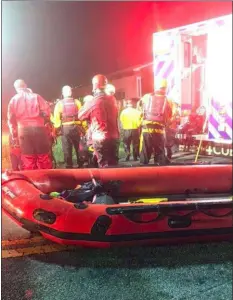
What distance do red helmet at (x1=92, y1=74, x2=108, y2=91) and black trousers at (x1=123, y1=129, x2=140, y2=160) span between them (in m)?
0.31

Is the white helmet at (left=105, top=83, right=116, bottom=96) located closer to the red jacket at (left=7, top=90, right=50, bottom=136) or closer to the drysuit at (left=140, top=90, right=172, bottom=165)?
the drysuit at (left=140, top=90, right=172, bottom=165)

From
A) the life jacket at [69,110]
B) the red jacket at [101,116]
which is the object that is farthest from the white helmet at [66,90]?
the red jacket at [101,116]

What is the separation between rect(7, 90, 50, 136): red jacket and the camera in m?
1.97

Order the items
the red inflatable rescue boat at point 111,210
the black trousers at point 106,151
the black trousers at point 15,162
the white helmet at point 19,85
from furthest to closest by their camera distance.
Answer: the red inflatable rescue boat at point 111,210, the black trousers at point 106,151, the black trousers at point 15,162, the white helmet at point 19,85

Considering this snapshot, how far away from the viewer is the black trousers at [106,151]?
2.14 meters

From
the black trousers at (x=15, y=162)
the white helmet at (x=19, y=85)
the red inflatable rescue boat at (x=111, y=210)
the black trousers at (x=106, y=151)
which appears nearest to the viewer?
the white helmet at (x=19, y=85)

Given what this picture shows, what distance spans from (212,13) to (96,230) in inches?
57.7

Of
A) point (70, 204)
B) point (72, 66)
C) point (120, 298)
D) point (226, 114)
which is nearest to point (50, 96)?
point (72, 66)

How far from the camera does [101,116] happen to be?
2109 mm

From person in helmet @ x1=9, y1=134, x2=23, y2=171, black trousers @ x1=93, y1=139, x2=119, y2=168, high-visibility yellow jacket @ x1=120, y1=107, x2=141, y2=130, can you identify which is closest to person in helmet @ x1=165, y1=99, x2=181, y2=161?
high-visibility yellow jacket @ x1=120, y1=107, x2=141, y2=130

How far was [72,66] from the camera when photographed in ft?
6.60

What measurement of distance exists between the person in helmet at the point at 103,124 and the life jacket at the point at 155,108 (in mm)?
196

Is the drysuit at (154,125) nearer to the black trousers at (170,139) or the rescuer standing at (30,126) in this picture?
the black trousers at (170,139)

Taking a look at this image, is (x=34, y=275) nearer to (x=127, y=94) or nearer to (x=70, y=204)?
(x=70, y=204)
